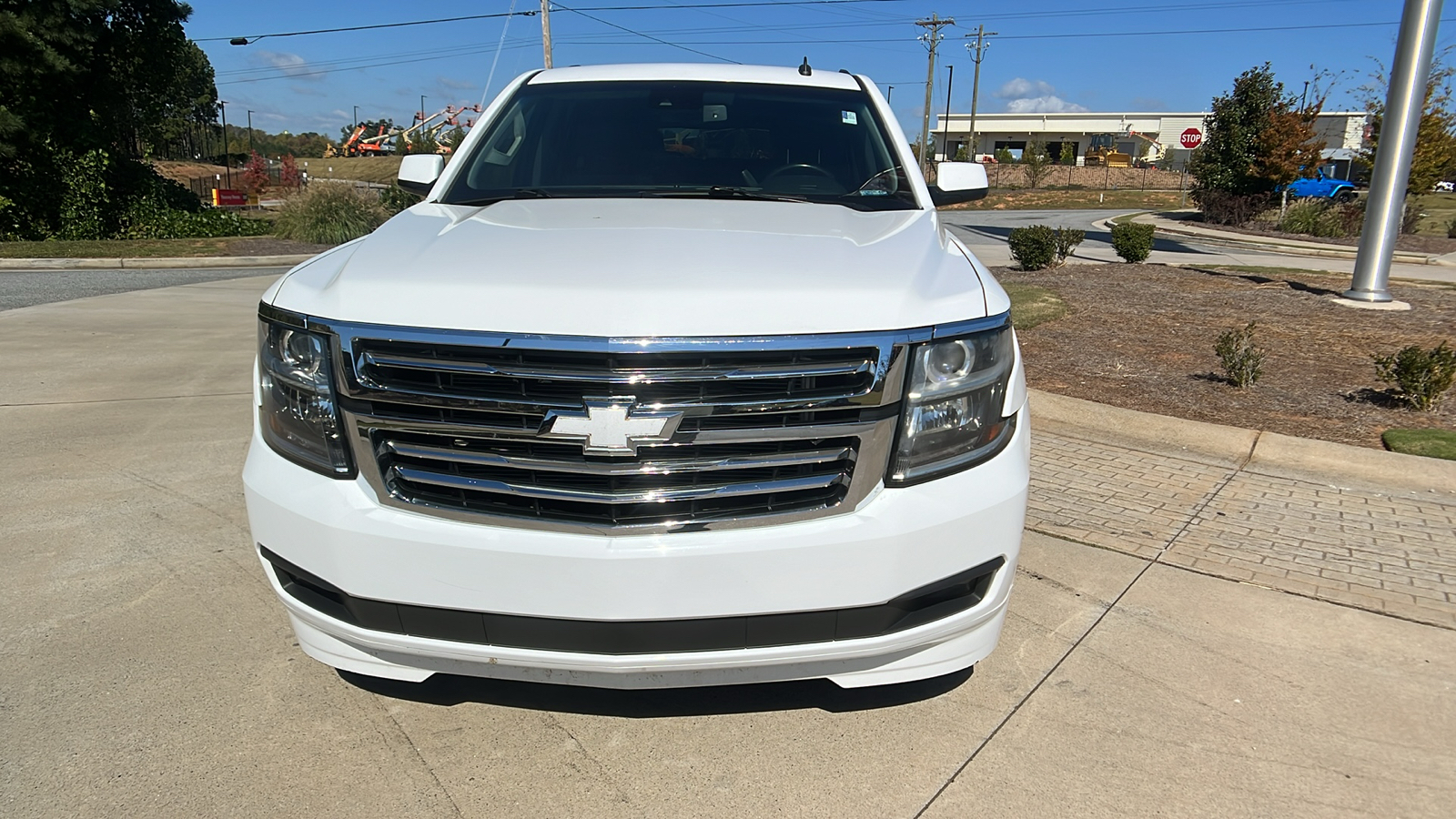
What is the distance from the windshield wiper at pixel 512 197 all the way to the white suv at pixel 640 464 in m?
0.89

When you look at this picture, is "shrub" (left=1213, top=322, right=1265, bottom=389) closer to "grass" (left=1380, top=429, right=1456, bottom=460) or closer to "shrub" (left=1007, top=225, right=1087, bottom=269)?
"grass" (left=1380, top=429, right=1456, bottom=460)

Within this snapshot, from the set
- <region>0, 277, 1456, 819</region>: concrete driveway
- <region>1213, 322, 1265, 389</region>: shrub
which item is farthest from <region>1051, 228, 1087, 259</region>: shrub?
<region>0, 277, 1456, 819</region>: concrete driveway

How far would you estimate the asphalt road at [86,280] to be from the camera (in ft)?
37.3

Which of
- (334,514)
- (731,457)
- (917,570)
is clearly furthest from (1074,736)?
(334,514)

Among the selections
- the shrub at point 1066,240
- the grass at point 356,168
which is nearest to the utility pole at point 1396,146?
the shrub at point 1066,240

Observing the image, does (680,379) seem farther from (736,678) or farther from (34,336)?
(34,336)

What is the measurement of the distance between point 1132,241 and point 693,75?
454 inches

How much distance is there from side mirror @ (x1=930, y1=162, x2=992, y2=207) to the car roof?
0.63m

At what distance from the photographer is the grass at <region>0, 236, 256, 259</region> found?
15641 mm

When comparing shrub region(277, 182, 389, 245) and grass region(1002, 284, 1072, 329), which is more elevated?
shrub region(277, 182, 389, 245)

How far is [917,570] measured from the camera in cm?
224

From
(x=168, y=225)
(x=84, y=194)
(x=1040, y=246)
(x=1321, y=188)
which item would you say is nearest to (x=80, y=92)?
(x=84, y=194)

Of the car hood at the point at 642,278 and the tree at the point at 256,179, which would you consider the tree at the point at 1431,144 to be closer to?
the car hood at the point at 642,278

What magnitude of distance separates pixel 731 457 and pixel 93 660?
2.32 m
